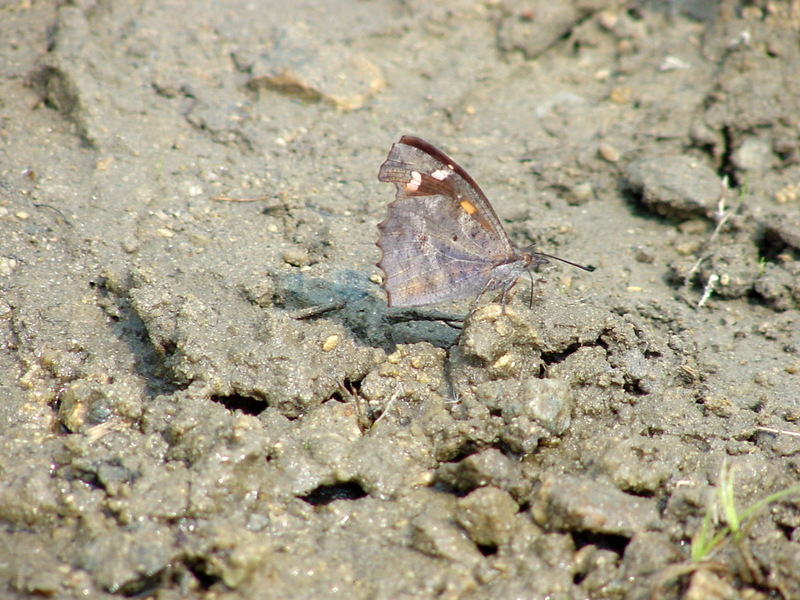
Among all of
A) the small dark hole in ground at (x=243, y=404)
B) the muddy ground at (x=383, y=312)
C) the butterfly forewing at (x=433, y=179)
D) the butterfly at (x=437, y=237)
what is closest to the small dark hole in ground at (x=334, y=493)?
the muddy ground at (x=383, y=312)

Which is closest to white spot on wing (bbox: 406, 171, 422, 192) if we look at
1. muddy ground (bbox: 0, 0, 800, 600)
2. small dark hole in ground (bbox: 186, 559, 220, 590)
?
muddy ground (bbox: 0, 0, 800, 600)

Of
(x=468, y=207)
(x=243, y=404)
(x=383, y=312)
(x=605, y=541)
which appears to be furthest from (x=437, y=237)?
(x=605, y=541)

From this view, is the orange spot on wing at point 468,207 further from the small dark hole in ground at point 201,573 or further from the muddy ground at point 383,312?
the small dark hole in ground at point 201,573

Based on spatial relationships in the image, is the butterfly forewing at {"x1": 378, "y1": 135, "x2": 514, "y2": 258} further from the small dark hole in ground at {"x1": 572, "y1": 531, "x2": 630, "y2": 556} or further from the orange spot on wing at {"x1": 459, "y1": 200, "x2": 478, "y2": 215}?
the small dark hole in ground at {"x1": 572, "y1": 531, "x2": 630, "y2": 556}

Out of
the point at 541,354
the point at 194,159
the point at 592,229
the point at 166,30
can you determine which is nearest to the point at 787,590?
the point at 541,354

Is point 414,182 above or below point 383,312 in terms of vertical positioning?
above

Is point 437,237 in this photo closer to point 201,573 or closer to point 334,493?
point 334,493

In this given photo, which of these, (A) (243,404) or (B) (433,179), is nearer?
(A) (243,404)

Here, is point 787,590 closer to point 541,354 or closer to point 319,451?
point 541,354
